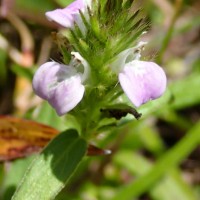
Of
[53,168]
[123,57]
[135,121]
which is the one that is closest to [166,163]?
[135,121]

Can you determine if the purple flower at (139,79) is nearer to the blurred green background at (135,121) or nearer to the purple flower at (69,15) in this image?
the purple flower at (69,15)

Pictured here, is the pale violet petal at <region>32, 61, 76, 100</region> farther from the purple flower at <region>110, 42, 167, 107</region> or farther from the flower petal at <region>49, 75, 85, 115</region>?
the purple flower at <region>110, 42, 167, 107</region>

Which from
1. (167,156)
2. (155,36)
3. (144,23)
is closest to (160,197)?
(167,156)

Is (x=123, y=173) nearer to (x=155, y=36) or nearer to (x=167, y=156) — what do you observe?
(x=167, y=156)

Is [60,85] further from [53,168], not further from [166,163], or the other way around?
[166,163]

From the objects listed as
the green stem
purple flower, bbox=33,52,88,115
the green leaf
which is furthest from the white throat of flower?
the green stem

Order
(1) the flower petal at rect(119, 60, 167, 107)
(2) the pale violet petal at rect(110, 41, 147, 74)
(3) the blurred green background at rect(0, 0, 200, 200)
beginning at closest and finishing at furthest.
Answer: (1) the flower petal at rect(119, 60, 167, 107)
(2) the pale violet petal at rect(110, 41, 147, 74)
(3) the blurred green background at rect(0, 0, 200, 200)
